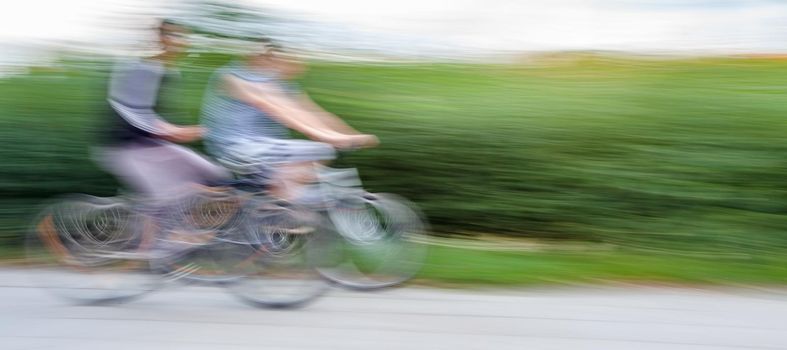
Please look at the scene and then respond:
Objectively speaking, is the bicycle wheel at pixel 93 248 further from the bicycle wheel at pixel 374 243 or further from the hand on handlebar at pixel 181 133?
the bicycle wheel at pixel 374 243

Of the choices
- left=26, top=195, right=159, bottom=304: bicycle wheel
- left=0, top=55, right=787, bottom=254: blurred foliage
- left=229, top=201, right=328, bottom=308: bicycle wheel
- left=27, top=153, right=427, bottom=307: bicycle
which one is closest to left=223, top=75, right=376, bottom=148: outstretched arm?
left=27, top=153, right=427, bottom=307: bicycle

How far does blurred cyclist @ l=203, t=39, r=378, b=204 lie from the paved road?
0.76m

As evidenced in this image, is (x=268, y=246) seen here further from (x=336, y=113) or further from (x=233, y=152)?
(x=336, y=113)

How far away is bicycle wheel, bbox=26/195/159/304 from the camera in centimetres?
539

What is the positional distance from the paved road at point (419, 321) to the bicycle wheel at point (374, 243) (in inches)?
4.1

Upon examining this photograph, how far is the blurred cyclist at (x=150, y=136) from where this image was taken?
17.0ft

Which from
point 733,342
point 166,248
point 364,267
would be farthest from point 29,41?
point 733,342

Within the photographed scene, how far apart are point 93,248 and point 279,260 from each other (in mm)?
1066

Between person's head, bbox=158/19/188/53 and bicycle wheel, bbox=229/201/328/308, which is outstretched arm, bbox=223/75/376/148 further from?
bicycle wheel, bbox=229/201/328/308

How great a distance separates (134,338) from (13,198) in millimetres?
2536

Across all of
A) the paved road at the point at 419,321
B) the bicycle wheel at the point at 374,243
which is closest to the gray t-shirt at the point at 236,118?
the bicycle wheel at the point at 374,243

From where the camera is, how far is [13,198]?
688cm

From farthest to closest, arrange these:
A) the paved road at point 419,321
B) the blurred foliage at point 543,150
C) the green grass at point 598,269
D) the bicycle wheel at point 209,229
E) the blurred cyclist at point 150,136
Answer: the blurred foliage at point 543,150
the green grass at point 598,269
the bicycle wheel at point 209,229
the blurred cyclist at point 150,136
the paved road at point 419,321

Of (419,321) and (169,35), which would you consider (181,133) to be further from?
(419,321)
